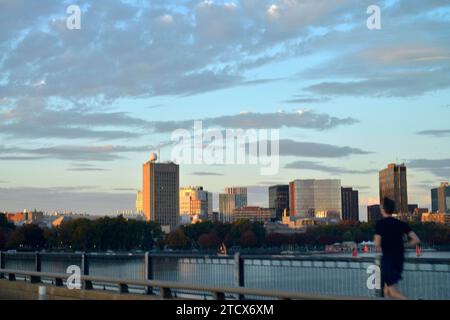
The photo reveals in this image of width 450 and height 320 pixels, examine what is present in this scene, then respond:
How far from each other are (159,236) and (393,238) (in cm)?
13521

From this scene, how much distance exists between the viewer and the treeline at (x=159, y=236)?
4938 inches

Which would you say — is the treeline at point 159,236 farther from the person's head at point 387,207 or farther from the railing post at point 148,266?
the person's head at point 387,207

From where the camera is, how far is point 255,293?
12734 mm

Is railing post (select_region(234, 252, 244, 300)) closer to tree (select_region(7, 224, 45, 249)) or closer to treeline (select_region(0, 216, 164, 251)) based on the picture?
treeline (select_region(0, 216, 164, 251))

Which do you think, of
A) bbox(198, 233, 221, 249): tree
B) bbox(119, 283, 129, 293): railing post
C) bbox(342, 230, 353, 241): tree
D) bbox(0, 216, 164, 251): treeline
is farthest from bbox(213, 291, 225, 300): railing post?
bbox(342, 230, 353, 241): tree

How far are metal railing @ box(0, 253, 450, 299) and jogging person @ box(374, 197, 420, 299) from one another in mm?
692

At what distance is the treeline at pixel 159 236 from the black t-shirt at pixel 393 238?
11275cm

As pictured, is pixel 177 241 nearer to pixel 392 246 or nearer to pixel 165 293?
pixel 165 293

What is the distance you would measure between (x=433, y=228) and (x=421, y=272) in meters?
152
